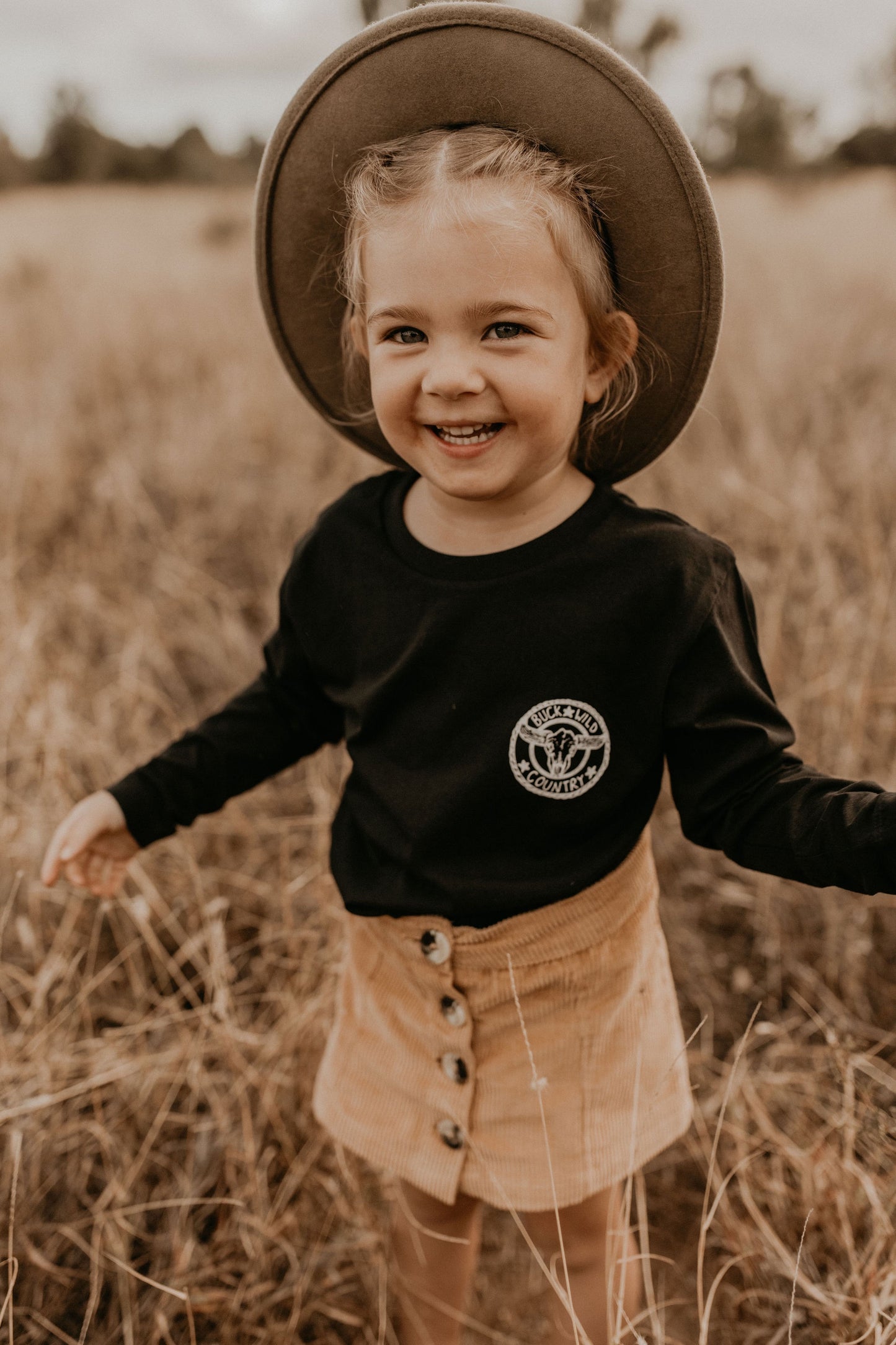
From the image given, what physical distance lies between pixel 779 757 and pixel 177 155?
2645cm

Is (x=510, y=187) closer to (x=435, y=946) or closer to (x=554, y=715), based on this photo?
(x=554, y=715)

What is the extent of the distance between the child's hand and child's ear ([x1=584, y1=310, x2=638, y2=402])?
2.55 ft

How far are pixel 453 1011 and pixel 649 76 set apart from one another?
21.1 feet

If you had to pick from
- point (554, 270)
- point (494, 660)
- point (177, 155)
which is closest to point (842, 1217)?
point (494, 660)

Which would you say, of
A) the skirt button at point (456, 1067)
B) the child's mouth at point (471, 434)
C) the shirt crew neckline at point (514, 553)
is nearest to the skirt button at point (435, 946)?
the skirt button at point (456, 1067)

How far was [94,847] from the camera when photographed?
1.32 m

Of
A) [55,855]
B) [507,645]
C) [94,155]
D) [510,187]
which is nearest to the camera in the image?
[510,187]

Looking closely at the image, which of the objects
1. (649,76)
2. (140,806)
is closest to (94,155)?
(649,76)

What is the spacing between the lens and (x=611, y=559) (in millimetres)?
1055

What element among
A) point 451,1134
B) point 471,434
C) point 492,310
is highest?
point 492,310

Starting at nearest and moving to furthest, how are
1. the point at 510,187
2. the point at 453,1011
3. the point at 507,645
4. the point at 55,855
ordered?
1. the point at 510,187
2. the point at 507,645
3. the point at 453,1011
4. the point at 55,855

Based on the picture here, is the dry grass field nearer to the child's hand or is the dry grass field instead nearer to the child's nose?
the child's hand

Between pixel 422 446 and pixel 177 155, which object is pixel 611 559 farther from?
pixel 177 155

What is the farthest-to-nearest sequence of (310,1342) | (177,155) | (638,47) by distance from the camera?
(177,155), (638,47), (310,1342)
